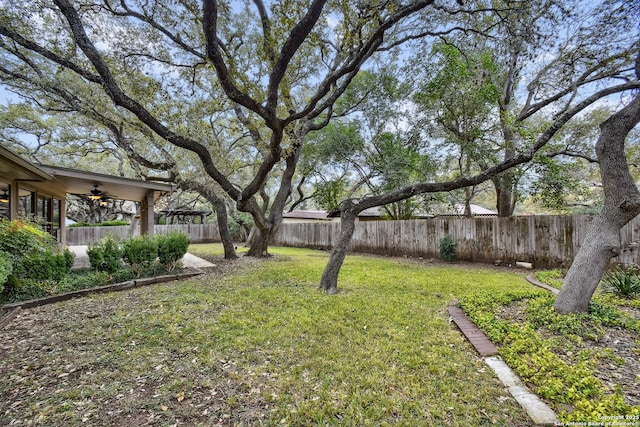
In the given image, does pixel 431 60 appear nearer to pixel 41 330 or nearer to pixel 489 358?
pixel 489 358

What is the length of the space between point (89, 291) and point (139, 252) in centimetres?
131

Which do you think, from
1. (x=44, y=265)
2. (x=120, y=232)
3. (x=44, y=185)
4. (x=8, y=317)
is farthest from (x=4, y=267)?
(x=120, y=232)

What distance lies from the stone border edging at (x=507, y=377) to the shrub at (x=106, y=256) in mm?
6682

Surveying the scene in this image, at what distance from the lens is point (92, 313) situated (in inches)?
163

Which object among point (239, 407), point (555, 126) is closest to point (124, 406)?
point (239, 407)

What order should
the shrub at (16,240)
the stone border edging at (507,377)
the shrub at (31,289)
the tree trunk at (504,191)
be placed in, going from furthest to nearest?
the tree trunk at (504,191)
the shrub at (31,289)
the shrub at (16,240)
the stone border edging at (507,377)

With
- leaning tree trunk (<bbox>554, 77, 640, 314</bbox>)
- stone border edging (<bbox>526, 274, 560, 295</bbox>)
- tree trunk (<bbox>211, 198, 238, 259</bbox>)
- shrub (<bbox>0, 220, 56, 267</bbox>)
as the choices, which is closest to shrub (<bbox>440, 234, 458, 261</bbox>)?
stone border edging (<bbox>526, 274, 560, 295</bbox>)

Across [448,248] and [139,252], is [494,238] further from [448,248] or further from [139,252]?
[139,252]

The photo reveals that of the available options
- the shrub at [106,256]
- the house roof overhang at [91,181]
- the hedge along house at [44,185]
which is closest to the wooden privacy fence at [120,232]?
the hedge along house at [44,185]

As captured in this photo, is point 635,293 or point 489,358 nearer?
point 489,358

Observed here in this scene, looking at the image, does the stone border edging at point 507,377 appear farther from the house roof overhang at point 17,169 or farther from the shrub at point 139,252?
the house roof overhang at point 17,169

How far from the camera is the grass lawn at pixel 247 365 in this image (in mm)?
2086

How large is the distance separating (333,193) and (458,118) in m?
5.99

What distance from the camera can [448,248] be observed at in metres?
9.16
